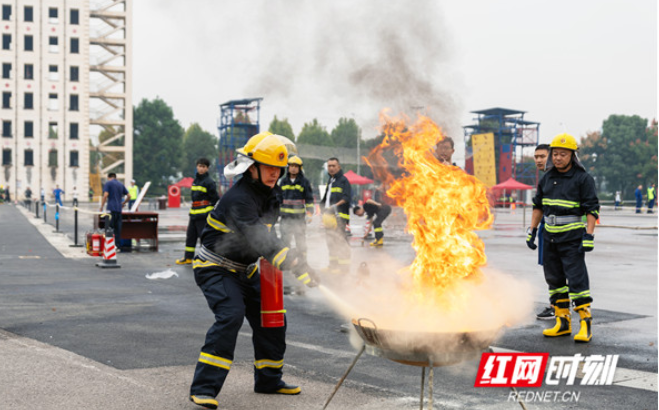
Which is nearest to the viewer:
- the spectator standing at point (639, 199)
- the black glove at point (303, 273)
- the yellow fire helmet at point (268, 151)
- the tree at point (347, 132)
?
the black glove at point (303, 273)

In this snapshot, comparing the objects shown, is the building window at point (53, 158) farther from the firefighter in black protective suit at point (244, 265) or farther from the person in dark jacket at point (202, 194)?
the firefighter in black protective suit at point (244, 265)

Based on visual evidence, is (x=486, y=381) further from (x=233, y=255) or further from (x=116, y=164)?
(x=116, y=164)

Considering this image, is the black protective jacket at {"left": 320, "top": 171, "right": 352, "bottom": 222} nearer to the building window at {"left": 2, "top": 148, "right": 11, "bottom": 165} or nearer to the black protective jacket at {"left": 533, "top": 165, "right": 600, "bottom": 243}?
the black protective jacket at {"left": 533, "top": 165, "right": 600, "bottom": 243}

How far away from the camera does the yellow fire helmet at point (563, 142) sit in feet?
23.2

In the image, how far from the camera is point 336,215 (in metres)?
12.3

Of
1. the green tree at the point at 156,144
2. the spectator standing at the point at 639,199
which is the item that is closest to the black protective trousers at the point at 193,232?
the spectator standing at the point at 639,199

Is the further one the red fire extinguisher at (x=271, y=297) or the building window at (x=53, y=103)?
the building window at (x=53, y=103)

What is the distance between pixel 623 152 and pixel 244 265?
101 m

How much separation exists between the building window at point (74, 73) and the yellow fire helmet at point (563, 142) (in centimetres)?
7369

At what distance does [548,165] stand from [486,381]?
3702 millimetres

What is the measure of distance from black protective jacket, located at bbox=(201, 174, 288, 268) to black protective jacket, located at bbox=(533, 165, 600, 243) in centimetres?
338

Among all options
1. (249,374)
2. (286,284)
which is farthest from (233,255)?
(286,284)

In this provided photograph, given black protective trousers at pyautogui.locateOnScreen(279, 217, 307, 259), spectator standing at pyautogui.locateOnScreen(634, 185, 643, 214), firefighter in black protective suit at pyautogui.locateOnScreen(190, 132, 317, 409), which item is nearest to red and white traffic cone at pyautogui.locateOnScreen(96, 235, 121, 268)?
black protective trousers at pyautogui.locateOnScreen(279, 217, 307, 259)

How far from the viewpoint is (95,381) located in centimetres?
533
